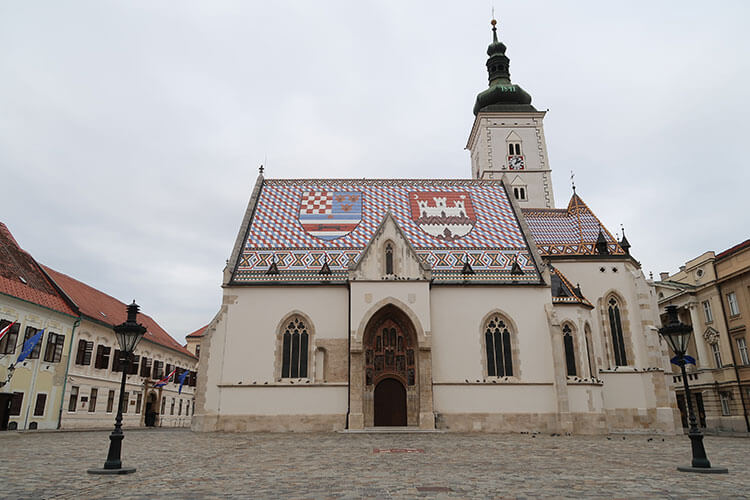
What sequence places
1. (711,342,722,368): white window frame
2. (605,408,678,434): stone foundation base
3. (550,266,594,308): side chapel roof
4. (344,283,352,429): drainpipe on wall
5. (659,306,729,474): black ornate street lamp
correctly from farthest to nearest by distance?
(711,342,722,368): white window frame, (550,266,594,308): side chapel roof, (605,408,678,434): stone foundation base, (344,283,352,429): drainpipe on wall, (659,306,729,474): black ornate street lamp

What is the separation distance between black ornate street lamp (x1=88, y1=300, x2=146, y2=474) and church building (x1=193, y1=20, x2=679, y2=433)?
43.9 feet

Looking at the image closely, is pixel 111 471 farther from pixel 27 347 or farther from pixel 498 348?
pixel 498 348

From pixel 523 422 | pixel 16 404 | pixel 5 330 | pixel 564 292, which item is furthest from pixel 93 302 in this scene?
pixel 564 292

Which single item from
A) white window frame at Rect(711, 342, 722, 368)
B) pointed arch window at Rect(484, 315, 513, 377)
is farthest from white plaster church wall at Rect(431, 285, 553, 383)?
white window frame at Rect(711, 342, 722, 368)

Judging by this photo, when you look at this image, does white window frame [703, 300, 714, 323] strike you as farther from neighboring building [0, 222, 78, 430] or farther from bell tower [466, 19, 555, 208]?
neighboring building [0, 222, 78, 430]

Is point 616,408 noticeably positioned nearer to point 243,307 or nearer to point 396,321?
point 396,321

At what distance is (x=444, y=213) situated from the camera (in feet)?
106

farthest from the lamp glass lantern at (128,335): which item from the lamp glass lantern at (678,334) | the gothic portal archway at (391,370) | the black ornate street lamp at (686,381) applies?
the gothic portal archway at (391,370)

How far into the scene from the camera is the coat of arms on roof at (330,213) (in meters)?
30.8

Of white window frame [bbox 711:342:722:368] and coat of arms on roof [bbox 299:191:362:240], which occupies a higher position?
coat of arms on roof [bbox 299:191:362:240]

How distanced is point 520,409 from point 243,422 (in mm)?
13866

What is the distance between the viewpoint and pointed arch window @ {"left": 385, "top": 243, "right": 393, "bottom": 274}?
27.1 meters

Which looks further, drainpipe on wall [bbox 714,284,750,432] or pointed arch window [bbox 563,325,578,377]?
drainpipe on wall [bbox 714,284,750,432]

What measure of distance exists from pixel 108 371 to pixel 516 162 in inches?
1454
